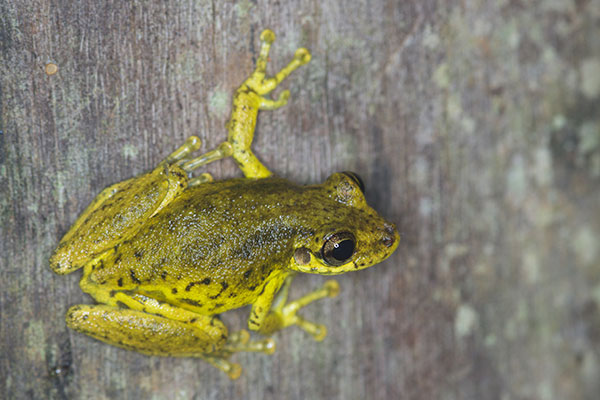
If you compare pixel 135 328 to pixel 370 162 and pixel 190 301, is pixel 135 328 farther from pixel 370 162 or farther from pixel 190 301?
pixel 370 162

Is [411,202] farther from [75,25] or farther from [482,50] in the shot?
[75,25]

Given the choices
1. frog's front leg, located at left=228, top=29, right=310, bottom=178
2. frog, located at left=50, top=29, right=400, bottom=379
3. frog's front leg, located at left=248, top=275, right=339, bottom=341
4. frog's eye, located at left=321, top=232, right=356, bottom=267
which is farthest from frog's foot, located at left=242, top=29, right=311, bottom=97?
frog's front leg, located at left=248, top=275, right=339, bottom=341

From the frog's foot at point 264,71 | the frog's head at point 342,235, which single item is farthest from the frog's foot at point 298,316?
the frog's foot at point 264,71

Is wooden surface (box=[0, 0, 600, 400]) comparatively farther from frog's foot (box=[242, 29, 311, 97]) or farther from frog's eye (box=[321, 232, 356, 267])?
frog's eye (box=[321, 232, 356, 267])

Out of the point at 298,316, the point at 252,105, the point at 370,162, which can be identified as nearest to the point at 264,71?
the point at 252,105

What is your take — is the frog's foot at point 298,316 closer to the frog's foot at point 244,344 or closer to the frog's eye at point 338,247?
the frog's foot at point 244,344

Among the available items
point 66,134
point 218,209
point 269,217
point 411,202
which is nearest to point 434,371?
point 411,202
